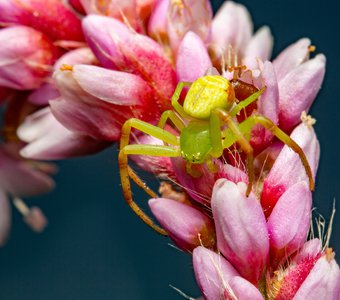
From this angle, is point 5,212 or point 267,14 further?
point 267,14

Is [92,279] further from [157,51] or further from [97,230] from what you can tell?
[157,51]

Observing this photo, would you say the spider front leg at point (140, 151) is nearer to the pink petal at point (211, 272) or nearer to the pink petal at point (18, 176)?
the pink petal at point (211, 272)

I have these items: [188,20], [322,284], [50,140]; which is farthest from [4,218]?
[322,284]

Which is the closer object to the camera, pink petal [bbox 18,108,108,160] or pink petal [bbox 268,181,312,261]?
pink petal [bbox 268,181,312,261]

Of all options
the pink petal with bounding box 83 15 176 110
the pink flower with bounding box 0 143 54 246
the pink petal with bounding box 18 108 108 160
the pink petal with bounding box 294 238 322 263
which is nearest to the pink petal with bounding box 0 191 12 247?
the pink flower with bounding box 0 143 54 246

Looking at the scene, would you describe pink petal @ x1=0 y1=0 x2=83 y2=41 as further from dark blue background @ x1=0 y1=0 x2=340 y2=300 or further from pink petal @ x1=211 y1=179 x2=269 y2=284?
dark blue background @ x1=0 y1=0 x2=340 y2=300

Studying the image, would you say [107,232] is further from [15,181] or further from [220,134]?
[220,134]

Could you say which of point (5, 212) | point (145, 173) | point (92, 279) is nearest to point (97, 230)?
point (92, 279)
